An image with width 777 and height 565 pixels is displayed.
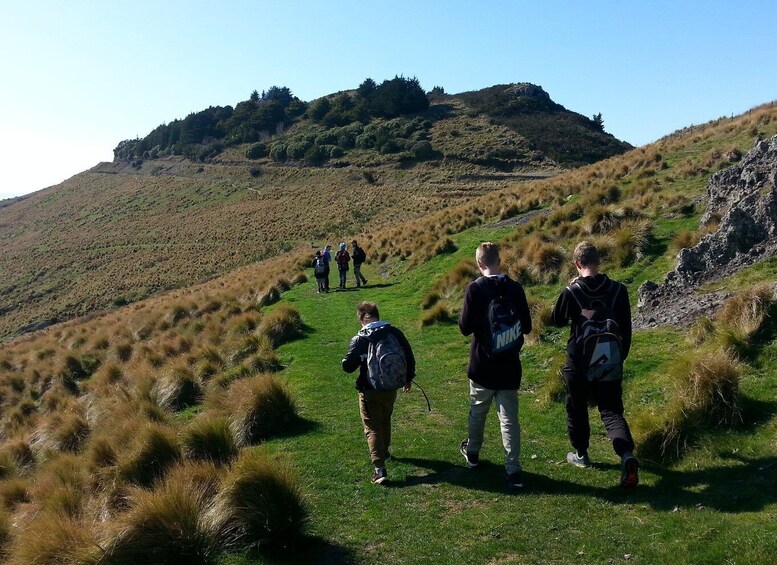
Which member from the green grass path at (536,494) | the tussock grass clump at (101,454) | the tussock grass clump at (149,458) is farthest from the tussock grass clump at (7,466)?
the green grass path at (536,494)

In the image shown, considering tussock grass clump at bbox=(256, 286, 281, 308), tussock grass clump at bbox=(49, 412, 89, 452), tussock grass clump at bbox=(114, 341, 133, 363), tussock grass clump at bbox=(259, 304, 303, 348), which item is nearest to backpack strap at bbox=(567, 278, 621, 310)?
tussock grass clump at bbox=(49, 412, 89, 452)

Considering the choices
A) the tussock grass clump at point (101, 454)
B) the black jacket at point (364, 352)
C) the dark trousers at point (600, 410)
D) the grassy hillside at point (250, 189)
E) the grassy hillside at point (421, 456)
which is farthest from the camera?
the grassy hillside at point (250, 189)

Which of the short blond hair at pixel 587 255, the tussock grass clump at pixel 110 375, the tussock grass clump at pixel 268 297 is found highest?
the short blond hair at pixel 587 255

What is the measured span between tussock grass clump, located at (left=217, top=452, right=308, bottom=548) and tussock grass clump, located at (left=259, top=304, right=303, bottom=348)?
988 cm

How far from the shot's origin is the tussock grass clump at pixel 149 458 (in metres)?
6.80

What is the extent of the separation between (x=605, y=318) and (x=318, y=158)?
270 feet

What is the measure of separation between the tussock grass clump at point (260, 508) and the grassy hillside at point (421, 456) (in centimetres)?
2

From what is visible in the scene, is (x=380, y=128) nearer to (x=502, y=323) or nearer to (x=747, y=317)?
(x=747, y=317)

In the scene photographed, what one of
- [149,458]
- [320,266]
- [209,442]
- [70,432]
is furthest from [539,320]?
[320,266]

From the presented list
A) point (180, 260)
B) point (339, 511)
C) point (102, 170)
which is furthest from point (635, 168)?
point (102, 170)

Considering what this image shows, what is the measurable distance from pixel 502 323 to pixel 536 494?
158cm

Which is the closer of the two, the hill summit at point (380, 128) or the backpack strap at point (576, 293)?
the backpack strap at point (576, 293)

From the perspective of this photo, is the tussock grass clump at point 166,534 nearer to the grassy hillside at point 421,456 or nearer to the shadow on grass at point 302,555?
the grassy hillside at point 421,456

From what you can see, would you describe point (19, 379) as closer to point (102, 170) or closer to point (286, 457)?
point (286, 457)
